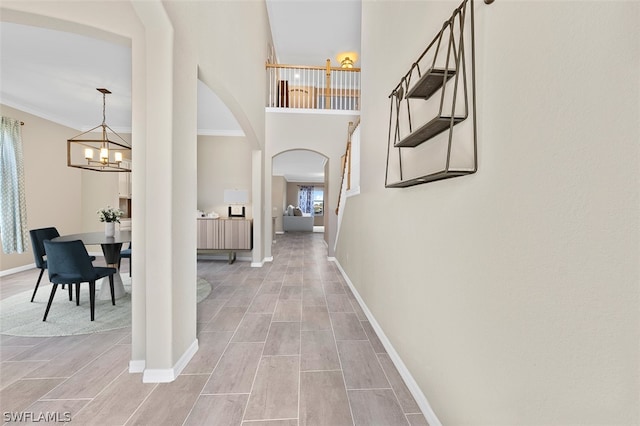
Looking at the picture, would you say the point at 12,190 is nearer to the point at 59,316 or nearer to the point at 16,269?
the point at 16,269

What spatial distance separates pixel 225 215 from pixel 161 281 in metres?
4.50

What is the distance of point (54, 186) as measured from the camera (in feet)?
17.0

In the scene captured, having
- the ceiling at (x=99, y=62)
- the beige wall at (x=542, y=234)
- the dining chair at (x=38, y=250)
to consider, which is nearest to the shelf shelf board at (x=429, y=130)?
the beige wall at (x=542, y=234)

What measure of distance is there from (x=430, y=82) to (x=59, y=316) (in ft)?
13.0

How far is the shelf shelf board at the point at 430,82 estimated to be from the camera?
1.25 meters

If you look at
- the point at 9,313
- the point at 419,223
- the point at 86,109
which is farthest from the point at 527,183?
the point at 86,109

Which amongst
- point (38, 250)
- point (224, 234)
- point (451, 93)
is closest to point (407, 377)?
point (451, 93)

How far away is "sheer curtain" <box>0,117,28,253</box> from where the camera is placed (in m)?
4.24

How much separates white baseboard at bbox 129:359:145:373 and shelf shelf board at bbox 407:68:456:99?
244cm

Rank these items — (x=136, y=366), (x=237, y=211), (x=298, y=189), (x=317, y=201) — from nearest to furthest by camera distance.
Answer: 1. (x=136, y=366)
2. (x=237, y=211)
3. (x=298, y=189)
4. (x=317, y=201)

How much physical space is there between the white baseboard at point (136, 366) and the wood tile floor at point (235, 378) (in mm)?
53

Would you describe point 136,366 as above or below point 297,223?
below

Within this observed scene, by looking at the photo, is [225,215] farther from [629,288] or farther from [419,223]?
[629,288]

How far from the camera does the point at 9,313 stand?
2.90 m
